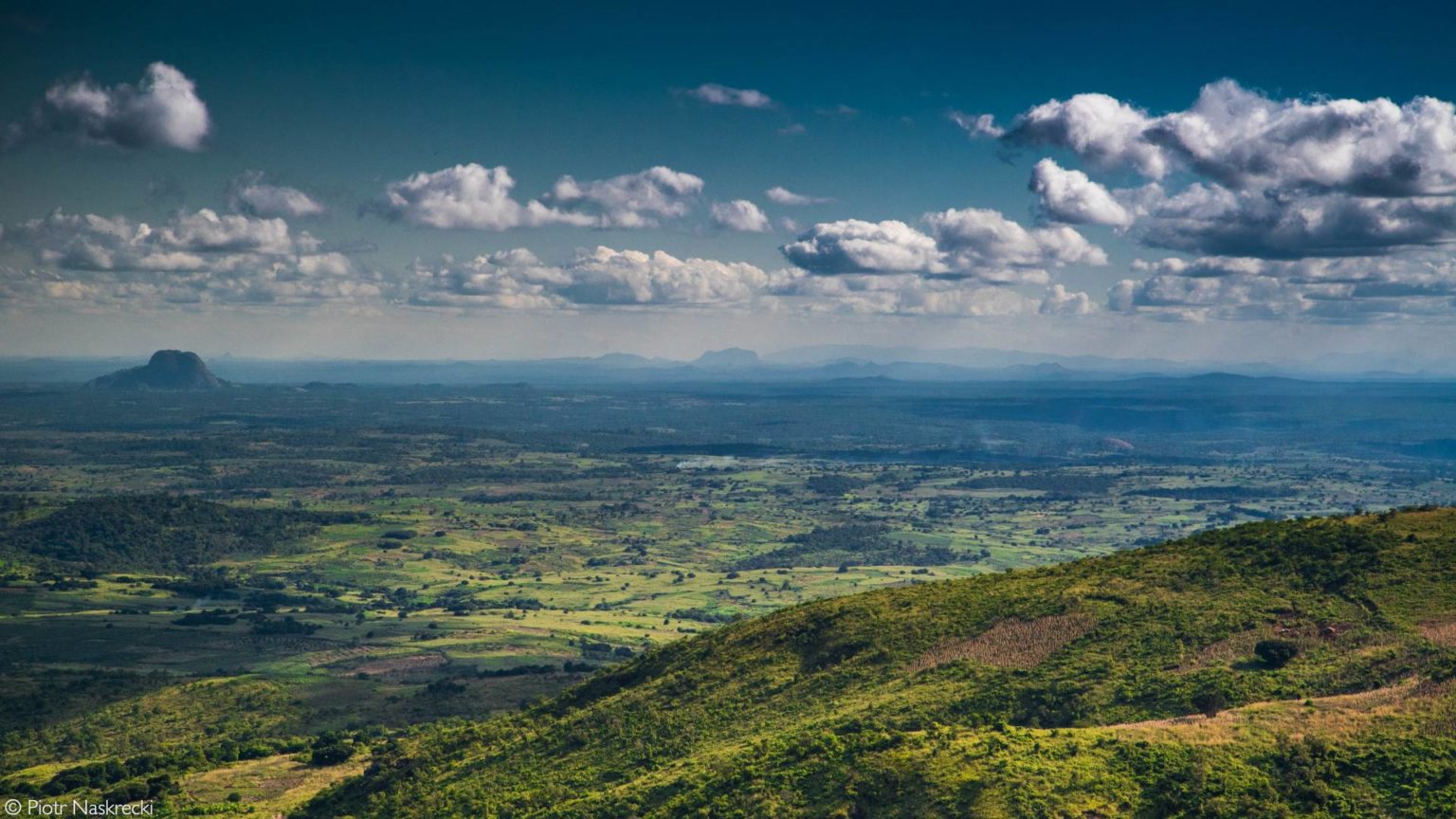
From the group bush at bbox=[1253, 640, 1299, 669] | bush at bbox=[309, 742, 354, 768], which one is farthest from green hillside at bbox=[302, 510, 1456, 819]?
bush at bbox=[309, 742, 354, 768]

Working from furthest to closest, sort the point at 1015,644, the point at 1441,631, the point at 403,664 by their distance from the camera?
the point at 403,664, the point at 1015,644, the point at 1441,631

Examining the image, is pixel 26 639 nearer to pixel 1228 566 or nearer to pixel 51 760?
pixel 51 760

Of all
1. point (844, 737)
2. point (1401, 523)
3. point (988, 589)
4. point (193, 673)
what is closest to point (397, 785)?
point (844, 737)

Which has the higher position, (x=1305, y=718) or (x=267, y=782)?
(x=1305, y=718)

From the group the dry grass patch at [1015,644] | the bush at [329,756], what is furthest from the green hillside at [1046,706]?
the bush at [329,756]

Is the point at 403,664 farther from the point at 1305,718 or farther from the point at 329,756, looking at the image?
the point at 1305,718

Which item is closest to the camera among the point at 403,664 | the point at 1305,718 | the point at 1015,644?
the point at 1305,718

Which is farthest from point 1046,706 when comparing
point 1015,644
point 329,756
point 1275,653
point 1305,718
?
point 329,756

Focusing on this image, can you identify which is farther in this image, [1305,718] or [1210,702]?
[1210,702]

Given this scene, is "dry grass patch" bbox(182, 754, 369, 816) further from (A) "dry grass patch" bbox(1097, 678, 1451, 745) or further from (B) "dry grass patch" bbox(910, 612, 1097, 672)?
(A) "dry grass patch" bbox(1097, 678, 1451, 745)
